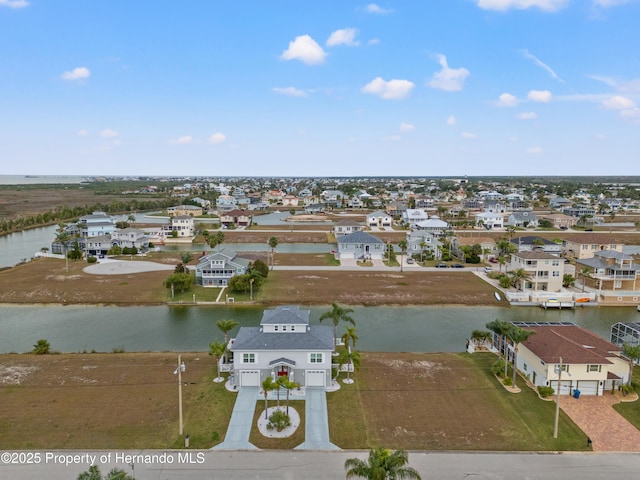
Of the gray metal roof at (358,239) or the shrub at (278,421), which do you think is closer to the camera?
A: the shrub at (278,421)

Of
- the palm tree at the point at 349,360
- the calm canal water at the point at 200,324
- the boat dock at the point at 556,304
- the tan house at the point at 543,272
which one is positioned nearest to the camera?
the palm tree at the point at 349,360

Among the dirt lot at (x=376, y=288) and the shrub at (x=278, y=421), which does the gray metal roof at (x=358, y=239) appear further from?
the shrub at (x=278, y=421)

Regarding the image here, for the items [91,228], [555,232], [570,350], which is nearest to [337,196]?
[555,232]

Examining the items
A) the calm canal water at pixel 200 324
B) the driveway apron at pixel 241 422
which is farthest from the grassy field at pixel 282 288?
the driveway apron at pixel 241 422

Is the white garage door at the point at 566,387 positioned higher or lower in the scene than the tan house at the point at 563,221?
lower

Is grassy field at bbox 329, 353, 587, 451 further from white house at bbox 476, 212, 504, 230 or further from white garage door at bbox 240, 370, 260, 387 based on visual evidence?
white house at bbox 476, 212, 504, 230

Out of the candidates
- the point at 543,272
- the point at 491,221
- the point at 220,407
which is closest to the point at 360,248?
the point at 543,272

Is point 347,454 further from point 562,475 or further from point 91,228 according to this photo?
point 91,228
